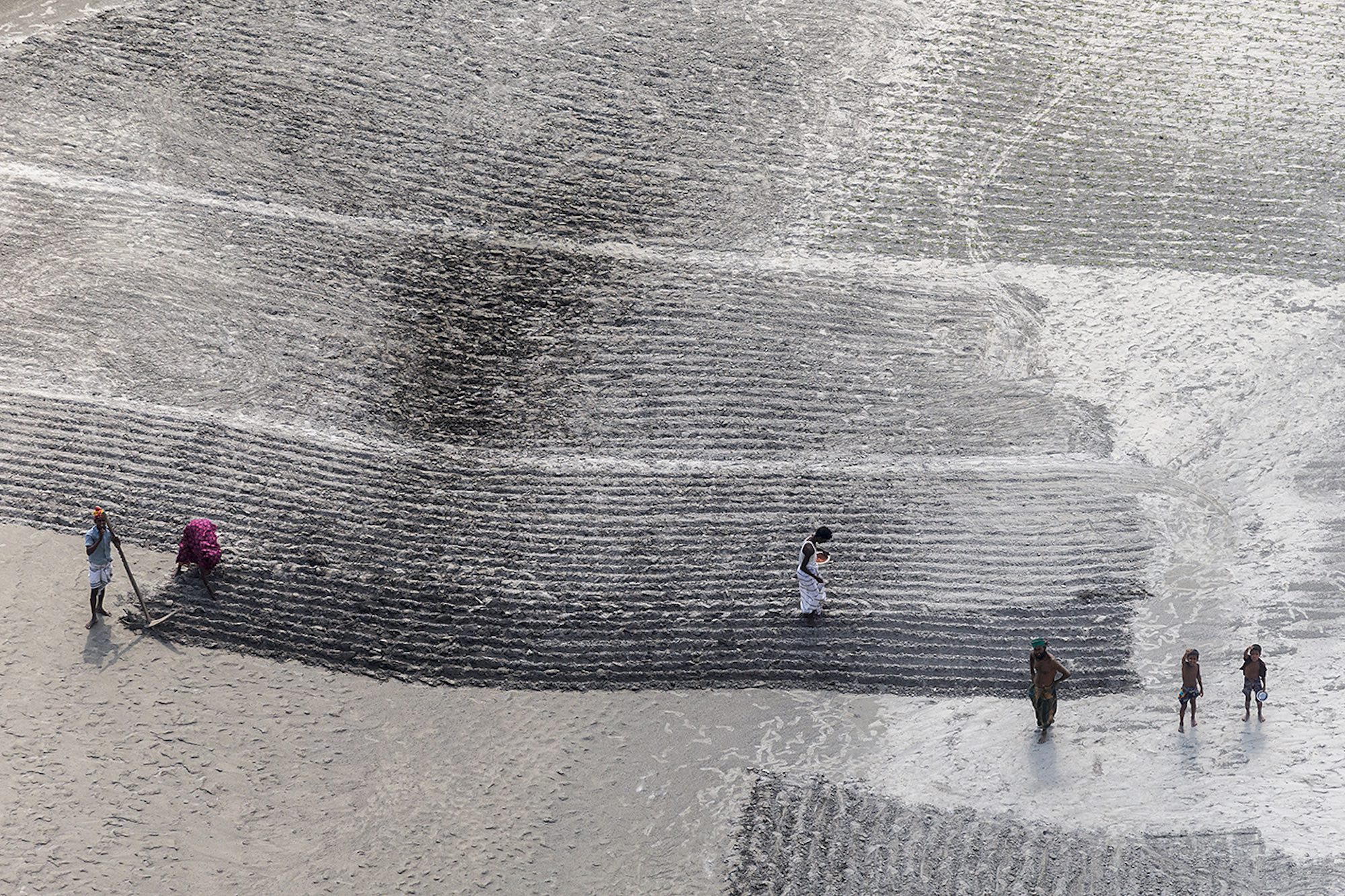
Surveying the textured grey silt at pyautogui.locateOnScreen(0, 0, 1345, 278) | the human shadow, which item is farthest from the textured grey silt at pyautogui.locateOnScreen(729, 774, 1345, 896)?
the textured grey silt at pyautogui.locateOnScreen(0, 0, 1345, 278)

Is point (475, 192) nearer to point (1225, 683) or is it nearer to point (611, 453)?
point (611, 453)

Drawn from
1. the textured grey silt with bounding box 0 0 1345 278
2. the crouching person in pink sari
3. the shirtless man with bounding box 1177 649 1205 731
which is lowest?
the shirtless man with bounding box 1177 649 1205 731

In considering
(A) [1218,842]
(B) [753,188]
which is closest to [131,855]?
(A) [1218,842]

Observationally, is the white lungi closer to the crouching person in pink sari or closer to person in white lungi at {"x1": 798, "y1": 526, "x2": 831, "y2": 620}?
person in white lungi at {"x1": 798, "y1": 526, "x2": 831, "y2": 620}

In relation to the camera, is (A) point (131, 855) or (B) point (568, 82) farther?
(B) point (568, 82)

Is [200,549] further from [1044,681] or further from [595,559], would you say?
[1044,681]

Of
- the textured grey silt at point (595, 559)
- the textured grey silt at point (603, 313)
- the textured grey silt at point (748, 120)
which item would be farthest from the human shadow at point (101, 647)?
the textured grey silt at point (748, 120)

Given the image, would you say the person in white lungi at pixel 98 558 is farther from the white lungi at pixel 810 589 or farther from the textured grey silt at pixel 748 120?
the textured grey silt at pixel 748 120

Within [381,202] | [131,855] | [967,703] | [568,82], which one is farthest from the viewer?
[568,82]
